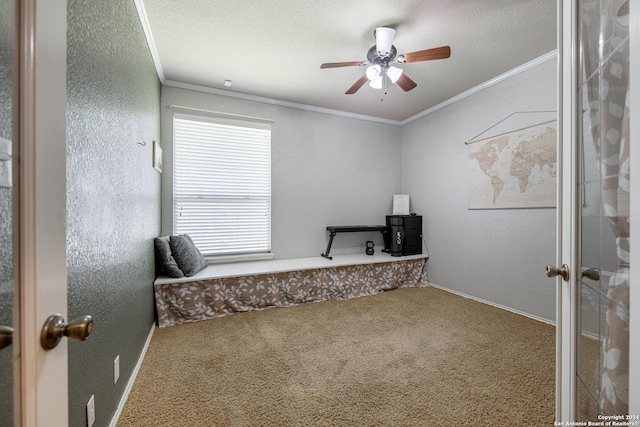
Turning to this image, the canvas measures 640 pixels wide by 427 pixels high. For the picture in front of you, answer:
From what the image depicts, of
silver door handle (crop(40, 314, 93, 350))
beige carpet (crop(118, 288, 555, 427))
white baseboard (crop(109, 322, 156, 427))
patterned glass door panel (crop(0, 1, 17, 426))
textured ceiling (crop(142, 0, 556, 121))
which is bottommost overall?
beige carpet (crop(118, 288, 555, 427))

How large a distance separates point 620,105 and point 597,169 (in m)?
0.22

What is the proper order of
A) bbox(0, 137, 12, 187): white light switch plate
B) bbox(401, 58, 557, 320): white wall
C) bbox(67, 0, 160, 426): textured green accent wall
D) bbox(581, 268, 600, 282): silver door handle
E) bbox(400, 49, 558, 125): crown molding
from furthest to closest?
1. bbox(401, 58, 557, 320): white wall
2. bbox(400, 49, 558, 125): crown molding
3. bbox(67, 0, 160, 426): textured green accent wall
4. bbox(581, 268, 600, 282): silver door handle
5. bbox(0, 137, 12, 187): white light switch plate

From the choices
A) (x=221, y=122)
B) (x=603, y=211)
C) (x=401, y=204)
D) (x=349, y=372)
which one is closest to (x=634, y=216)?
(x=603, y=211)

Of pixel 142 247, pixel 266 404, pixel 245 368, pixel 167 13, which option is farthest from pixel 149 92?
pixel 266 404

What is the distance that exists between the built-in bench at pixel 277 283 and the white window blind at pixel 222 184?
1.26 feet

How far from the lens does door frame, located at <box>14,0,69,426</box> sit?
1.57ft

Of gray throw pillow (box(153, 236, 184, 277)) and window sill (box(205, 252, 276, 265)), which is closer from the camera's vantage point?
gray throw pillow (box(153, 236, 184, 277))

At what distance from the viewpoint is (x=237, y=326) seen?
2582 millimetres

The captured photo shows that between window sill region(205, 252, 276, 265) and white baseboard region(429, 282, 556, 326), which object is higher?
window sill region(205, 252, 276, 265)

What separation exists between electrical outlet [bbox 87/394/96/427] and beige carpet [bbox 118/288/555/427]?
340 mm

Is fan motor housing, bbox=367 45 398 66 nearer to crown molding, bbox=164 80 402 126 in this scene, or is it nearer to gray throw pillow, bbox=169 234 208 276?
crown molding, bbox=164 80 402 126

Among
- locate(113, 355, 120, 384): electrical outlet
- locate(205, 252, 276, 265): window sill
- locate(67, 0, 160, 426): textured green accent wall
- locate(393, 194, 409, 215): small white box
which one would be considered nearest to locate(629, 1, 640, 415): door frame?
locate(67, 0, 160, 426): textured green accent wall

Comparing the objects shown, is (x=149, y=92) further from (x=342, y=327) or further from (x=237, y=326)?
(x=342, y=327)

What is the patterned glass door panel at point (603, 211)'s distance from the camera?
2.35 ft
